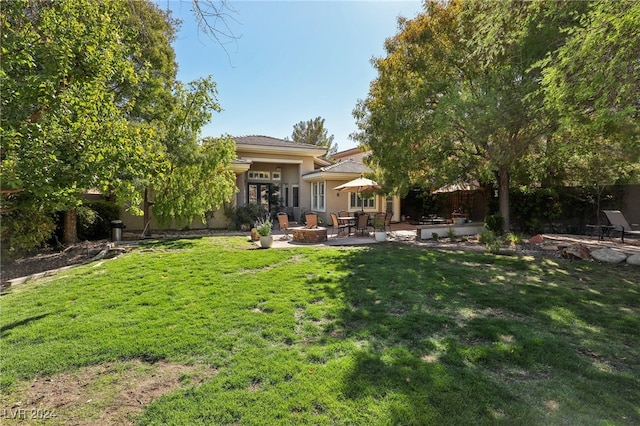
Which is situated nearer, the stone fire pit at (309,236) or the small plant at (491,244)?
the small plant at (491,244)

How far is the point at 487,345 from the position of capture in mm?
4160

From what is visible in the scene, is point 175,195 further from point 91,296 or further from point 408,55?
point 408,55

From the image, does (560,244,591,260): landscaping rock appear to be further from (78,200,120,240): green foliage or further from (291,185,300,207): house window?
(78,200,120,240): green foliage

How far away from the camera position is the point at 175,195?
1341cm

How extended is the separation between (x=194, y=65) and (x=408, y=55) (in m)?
10.9

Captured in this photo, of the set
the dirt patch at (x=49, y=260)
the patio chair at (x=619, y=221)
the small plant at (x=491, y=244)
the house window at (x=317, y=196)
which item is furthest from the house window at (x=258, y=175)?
the patio chair at (x=619, y=221)

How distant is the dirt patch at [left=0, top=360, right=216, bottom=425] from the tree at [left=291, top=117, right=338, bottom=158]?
48287 mm

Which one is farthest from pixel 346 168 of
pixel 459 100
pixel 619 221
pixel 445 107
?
pixel 619 221

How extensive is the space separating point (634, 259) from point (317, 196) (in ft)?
51.0

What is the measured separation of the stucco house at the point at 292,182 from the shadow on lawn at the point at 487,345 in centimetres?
1273

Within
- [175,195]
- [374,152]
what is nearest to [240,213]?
[175,195]

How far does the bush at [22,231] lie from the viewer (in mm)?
9500

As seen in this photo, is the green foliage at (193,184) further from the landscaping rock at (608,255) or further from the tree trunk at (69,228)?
the landscaping rock at (608,255)

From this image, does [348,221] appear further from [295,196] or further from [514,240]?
[295,196]
